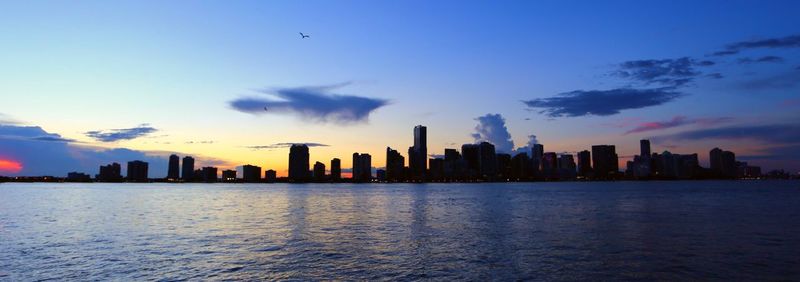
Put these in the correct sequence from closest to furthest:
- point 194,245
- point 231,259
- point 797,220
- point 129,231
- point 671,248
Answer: point 231,259, point 671,248, point 194,245, point 129,231, point 797,220

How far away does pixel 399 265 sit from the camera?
3538 cm

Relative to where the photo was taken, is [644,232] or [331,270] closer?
[331,270]

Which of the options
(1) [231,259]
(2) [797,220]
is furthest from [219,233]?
(2) [797,220]

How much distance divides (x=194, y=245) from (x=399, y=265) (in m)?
21.5

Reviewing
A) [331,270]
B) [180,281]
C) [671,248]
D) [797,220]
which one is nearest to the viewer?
[180,281]

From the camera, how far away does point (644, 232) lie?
53.6m

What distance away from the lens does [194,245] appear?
46125 millimetres

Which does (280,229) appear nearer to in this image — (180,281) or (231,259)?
(231,259)

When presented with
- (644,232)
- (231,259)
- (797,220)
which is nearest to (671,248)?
(644,232)

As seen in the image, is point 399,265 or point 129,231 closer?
point 399,265

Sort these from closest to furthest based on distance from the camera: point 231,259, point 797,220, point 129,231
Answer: point 231,259
point 129,231
point 797,220

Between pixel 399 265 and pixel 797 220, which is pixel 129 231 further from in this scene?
pixel 797 220

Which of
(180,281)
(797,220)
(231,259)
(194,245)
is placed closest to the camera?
(180,281)

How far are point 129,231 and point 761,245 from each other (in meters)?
64.1
